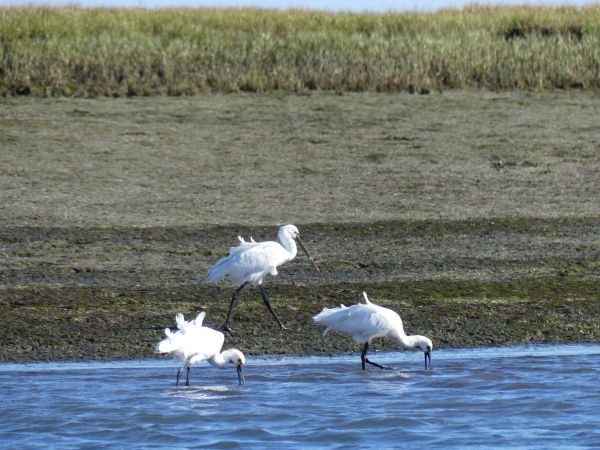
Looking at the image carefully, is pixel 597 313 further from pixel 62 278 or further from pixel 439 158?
pixel 439 158

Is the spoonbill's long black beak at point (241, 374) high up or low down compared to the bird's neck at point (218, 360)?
down

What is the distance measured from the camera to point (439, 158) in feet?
52.2

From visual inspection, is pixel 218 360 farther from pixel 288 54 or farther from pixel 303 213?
pixel 288 54

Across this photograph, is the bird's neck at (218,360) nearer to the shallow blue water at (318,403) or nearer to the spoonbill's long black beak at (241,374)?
the spoonbill's long black beak at (241,374)

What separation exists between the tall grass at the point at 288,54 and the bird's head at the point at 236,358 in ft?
35.4

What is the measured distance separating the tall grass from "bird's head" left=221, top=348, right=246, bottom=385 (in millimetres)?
10781

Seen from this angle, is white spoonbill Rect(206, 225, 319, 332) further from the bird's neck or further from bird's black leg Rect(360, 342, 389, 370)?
the bird's neck

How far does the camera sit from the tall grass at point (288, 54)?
20.1m

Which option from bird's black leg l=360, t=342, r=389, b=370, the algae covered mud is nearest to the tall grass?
the algae covered mud

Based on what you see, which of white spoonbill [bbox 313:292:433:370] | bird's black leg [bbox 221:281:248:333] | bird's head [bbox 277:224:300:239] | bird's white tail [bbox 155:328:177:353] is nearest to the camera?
bird's white tail [bbox 155:328:177:353]

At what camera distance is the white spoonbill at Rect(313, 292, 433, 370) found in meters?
9.34

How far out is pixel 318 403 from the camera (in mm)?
8852

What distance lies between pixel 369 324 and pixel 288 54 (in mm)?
12622

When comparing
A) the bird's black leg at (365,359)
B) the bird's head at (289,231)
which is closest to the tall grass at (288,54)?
the bird's head at (289,231)
